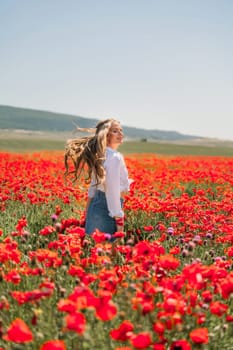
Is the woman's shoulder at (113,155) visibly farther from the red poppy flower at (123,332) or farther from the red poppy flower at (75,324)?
the red poppy flower at (75,324)

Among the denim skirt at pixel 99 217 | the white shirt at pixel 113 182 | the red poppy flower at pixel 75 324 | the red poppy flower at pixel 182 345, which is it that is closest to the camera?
the red poppy flower at pixel 75 324

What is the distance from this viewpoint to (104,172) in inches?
208

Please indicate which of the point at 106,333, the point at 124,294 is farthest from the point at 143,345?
the point at 106,333

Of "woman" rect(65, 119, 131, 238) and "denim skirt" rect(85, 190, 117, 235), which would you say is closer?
"woman" rect(65, 119, 131, 238)

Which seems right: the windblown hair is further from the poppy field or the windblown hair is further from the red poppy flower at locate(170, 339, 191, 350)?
the red poppy flower at locate(170, 339, 191, 350)

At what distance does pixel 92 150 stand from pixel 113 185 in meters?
0.47

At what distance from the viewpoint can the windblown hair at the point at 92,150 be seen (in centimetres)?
528

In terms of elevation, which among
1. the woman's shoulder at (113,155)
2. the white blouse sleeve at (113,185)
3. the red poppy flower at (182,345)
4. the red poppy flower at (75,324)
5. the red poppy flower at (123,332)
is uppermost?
the woman's shoulder at (113,155)

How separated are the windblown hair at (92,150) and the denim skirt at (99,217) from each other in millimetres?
279

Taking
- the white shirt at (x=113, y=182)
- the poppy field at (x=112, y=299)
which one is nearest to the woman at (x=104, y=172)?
the white shirt at (x=113, y=182)

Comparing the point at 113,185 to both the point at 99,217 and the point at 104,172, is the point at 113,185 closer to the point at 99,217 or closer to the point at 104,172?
the point at 104,172

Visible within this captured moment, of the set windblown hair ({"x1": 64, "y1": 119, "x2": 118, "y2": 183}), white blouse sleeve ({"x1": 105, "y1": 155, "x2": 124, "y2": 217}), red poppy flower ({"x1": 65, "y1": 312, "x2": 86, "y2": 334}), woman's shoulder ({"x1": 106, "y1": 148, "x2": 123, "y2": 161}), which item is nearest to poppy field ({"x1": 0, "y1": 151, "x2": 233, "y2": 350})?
red poppy flower ({"x1": 65, "y1": 312, "x2": 86, "y2": 334})

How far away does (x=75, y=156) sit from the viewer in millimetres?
5555

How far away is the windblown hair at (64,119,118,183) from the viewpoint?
528 centimetres
